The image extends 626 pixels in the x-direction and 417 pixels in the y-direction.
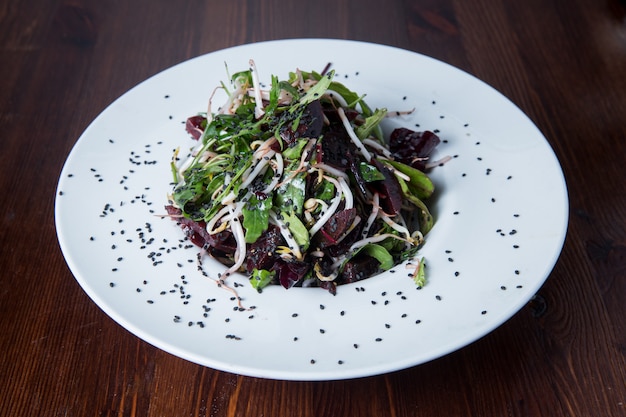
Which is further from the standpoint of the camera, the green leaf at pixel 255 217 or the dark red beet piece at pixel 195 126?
the dark red beet piece at pixel 195 126

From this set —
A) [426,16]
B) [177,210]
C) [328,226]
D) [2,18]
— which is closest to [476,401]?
[328,226]

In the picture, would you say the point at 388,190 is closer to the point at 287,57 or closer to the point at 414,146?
the point at 414,146

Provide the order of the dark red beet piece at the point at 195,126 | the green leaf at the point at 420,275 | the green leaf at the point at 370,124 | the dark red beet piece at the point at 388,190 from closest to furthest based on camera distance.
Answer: the green leaf at the point at 420,275 < the dark red beet piece at the point at 388,190 < the green leaf at the point at 370,124 < the dark red beet piece at the point at 195,126

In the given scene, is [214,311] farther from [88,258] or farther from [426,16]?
[426,16]

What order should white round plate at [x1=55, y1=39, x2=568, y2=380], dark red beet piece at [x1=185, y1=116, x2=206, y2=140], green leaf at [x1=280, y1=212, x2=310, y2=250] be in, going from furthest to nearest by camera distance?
1. dark red beet piece at [x1=185, y1=116, x2=206, y2=140]
2. green leaf at [x1=280, y1=212, x2=310, y2=250]
3. white round plate at [x1=55, y1=39, x2=568, y2=380]

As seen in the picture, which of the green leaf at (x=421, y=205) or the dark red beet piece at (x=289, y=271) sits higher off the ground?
the green leaf at (x=421, y=205)

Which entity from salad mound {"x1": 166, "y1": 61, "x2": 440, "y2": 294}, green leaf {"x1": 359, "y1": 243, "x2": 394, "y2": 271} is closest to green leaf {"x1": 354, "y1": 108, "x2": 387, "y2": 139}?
salad mound {"x1": 166, "y1": 61, "x2": 440, "y2": 294}

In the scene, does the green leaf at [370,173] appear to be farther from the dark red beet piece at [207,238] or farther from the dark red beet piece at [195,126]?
the dark red beet piece at [195,126]

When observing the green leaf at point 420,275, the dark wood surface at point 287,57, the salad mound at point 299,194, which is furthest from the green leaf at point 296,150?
the dark wood surface at point 287,57

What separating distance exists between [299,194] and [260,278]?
0.93 feet

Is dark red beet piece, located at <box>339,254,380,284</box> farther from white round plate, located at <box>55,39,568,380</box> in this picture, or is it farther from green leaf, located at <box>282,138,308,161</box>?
green leaf, located at <box>282,138,308,161</box>

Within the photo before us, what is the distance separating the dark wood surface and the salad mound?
348 mm

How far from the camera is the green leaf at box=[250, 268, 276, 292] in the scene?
197 centimetres

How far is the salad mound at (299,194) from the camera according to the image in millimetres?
2082
